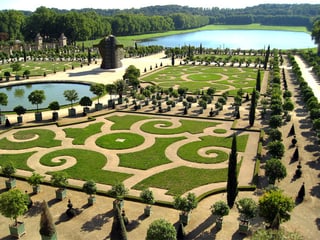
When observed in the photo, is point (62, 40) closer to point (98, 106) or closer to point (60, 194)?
point (98, 106)

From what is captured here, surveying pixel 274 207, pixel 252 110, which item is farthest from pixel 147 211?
pixel 252 110

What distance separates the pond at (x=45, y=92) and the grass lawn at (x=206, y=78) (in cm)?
1867

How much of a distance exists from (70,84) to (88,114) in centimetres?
3007

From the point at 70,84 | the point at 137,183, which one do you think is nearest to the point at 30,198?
the point at 137,183

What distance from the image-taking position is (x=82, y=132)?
51.8 m

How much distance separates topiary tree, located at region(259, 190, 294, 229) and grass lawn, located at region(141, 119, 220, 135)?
985 inches

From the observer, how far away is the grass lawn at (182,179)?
35.8 meters

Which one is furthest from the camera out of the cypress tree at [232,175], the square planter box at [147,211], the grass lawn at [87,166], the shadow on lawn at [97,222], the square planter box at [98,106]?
the square planter box at [98,106]

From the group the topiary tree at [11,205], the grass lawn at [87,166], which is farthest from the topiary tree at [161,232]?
the grass lawn at [87,166]

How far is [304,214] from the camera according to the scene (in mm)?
31188

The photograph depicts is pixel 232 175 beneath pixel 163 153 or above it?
above

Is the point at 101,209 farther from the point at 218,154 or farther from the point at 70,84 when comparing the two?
the point at 70,84

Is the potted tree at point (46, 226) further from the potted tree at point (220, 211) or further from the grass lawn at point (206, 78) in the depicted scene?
the grass lawn at point (206, 78)

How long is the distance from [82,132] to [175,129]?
1414 cm
